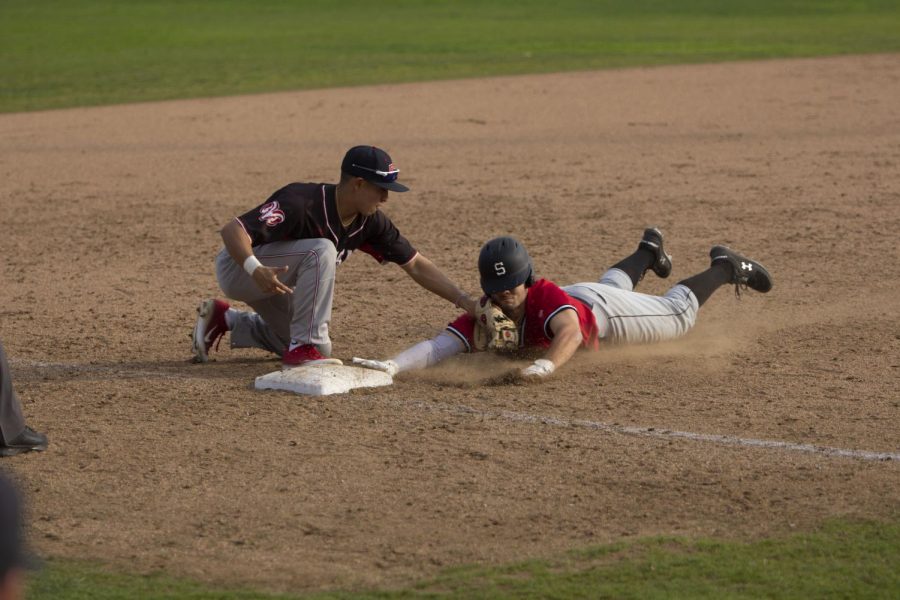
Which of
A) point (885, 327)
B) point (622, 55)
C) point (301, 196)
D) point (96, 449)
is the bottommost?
point (96, 449)

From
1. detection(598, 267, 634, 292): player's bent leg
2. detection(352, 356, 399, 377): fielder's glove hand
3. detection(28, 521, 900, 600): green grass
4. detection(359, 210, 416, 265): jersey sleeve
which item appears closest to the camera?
detection(28, 521, 900, 600): green grass

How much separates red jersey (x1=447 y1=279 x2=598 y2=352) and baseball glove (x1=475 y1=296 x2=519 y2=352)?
1.6 inches

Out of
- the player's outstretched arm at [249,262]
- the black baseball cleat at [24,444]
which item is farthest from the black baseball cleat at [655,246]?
the black baseball cleat at [24,444]

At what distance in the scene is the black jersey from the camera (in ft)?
19.8

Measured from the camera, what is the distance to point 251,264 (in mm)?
5797

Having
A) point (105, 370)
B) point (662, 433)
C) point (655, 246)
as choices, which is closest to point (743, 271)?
point (655, 246)

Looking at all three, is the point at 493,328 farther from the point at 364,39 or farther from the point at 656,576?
the point at 364,39

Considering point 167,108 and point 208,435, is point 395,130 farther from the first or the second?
point 208,435

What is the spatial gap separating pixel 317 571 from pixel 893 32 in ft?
74.1

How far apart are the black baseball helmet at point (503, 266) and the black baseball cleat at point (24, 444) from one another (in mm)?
2082

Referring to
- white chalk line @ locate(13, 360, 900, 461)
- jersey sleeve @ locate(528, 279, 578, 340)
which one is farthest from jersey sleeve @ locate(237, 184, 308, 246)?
jersey sleeve @ locate(528, 279, 578, 340)

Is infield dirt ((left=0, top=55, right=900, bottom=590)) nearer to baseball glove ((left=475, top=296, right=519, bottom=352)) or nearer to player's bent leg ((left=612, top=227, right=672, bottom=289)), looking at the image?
baseball glove ((left=475, top=296, right=519, bottom=352))

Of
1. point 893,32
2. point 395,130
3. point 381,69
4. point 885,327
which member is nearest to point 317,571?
point 885,327

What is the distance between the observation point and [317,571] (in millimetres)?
3963
